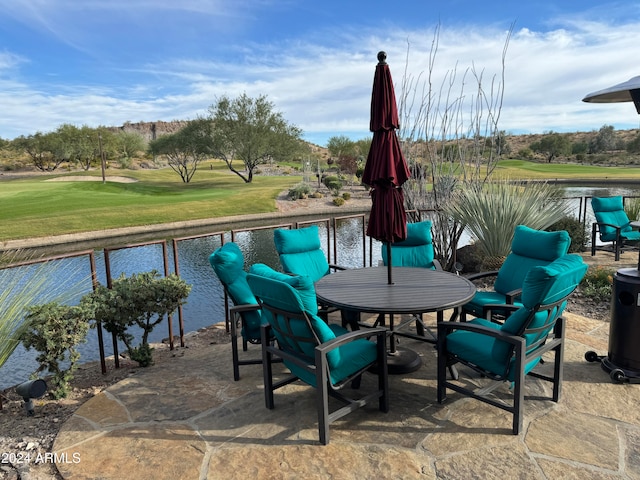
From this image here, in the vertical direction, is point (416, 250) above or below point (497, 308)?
above

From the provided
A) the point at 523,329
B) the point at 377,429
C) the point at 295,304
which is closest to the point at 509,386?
the point at 523,329

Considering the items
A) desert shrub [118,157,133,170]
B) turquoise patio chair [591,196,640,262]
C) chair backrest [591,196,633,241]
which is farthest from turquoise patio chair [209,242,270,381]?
desert shrub [118,157,133,170]

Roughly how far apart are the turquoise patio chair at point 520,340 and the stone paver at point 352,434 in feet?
0.53

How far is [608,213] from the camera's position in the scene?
672 cm

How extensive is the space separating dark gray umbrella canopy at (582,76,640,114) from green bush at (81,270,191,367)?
333 cm

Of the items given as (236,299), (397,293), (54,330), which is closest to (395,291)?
(397,293)

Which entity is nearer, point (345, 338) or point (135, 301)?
point (345, 338)

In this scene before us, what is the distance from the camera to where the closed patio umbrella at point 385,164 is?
109 inches

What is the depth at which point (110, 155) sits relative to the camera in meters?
46.7

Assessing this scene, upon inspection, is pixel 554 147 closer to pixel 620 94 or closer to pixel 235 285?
pixel 620 94

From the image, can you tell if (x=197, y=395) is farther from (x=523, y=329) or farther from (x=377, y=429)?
(x=523, y=329)

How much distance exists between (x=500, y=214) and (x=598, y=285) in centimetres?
146

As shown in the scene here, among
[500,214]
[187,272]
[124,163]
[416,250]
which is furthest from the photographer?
[124,163]

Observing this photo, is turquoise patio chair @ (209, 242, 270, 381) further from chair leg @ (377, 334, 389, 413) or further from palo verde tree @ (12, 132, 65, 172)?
palo verde tree @ (12, 132, 65, 172)
